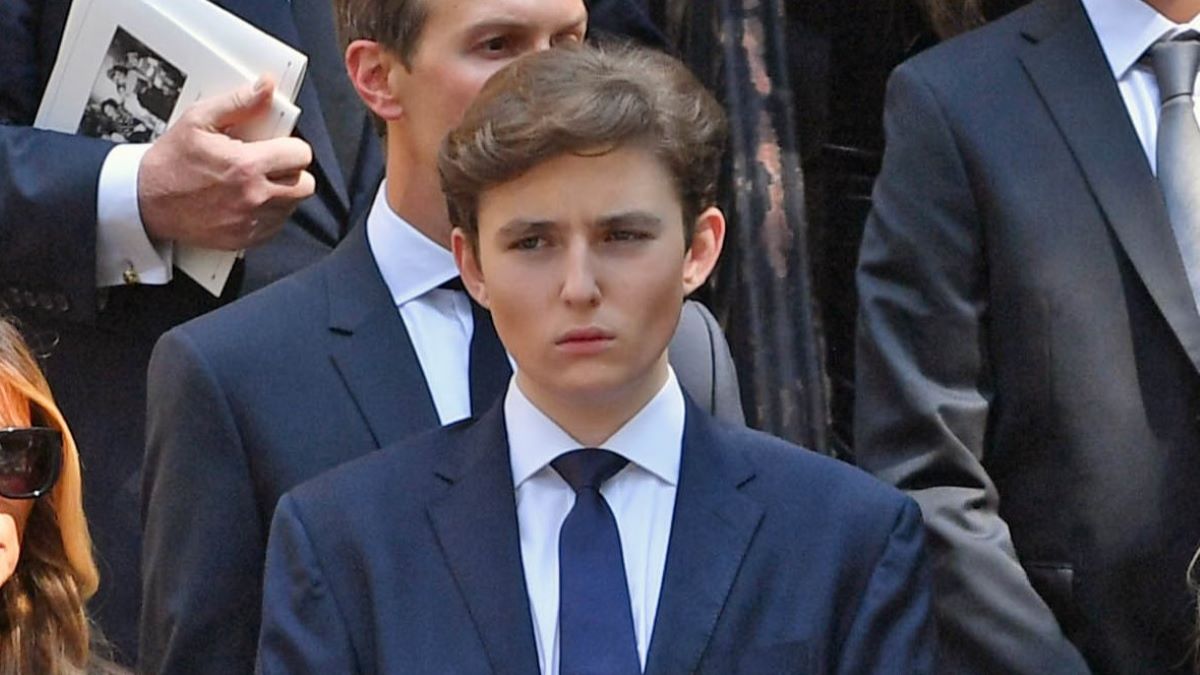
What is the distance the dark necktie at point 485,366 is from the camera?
4129mm

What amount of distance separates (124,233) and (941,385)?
1314 mm

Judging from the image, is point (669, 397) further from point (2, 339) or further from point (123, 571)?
point (123, 571)

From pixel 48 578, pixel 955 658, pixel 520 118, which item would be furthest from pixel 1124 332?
pixel 48 578

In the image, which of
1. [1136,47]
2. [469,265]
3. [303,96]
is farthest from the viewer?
[303,96]

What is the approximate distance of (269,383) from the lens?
407 centimetres

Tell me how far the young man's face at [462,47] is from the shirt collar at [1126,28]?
2.51ft

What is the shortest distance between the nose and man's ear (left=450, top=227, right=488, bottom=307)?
0.21m

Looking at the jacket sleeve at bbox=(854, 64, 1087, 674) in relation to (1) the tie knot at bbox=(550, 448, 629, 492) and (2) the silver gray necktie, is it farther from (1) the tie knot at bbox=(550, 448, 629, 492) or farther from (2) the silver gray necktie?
(1) the tie knot at bbox=(550, 448, 629, 492)

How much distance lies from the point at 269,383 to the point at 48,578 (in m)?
0.47

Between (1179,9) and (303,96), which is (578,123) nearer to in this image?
(1179,9)

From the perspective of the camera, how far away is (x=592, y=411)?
3.73 meters

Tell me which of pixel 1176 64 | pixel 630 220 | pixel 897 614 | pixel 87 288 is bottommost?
pixel 897 614

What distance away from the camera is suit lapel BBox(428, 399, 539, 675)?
3602mm

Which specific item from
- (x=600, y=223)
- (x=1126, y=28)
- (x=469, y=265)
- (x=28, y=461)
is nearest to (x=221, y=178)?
(x=469, y=265)
